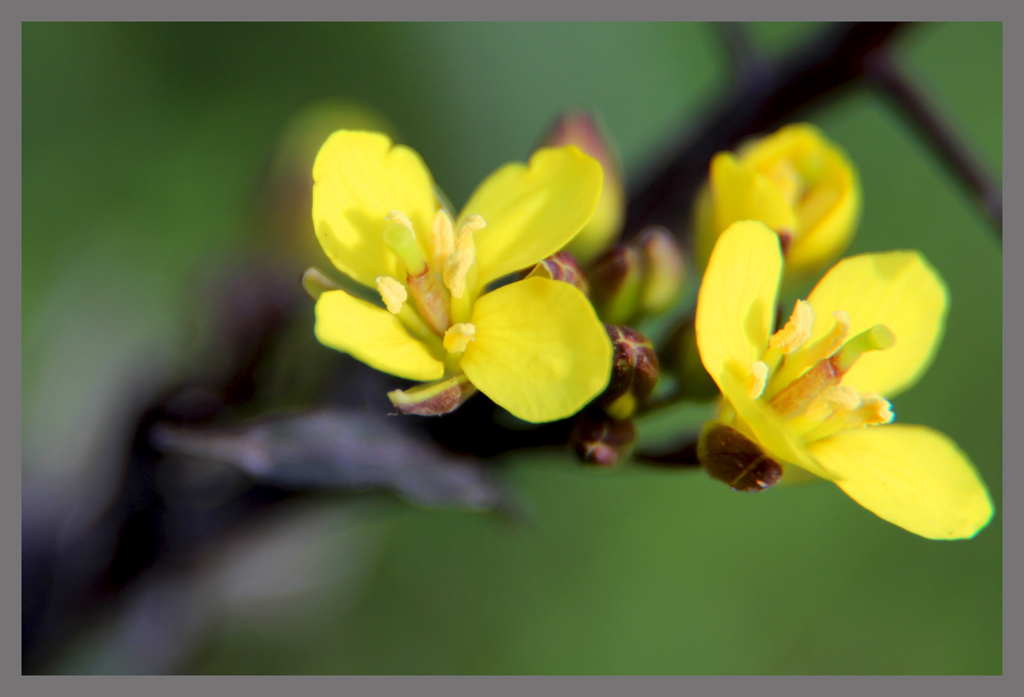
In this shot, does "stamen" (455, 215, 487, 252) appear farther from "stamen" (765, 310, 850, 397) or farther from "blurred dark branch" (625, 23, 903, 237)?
"blurred dark branch" (625, 23, 903, 237)

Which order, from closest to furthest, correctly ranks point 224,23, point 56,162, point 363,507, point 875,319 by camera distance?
1. point 875,319
2. point 363,507
3. point 56,162
4. point 224,23

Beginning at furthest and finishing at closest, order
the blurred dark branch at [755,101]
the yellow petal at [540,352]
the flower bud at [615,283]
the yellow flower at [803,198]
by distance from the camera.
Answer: the blurred dark branch at [755,101] < the yellow flower at [803,198] < the flower bud at [615,283] < the yellow petal at [540,352]

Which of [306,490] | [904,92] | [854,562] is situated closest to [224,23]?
[306,490]

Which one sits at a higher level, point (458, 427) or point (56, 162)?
point (56, 162)

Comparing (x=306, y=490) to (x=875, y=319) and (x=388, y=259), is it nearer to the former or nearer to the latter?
(x=388, y=259)

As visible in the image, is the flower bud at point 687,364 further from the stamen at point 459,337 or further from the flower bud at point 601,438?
the stamen at point 459,337

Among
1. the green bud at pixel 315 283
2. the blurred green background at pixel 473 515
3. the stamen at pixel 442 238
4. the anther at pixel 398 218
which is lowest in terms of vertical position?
the blurred green background at pixel 473 515

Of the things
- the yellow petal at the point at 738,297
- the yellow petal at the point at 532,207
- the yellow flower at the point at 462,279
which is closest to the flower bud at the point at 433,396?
the yellow flower at the point at 462,279
